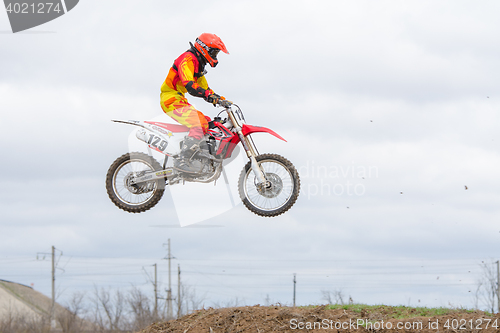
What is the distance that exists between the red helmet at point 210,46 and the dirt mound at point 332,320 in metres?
7.36

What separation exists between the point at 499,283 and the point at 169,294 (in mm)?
26631

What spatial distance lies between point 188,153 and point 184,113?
99 centimetres

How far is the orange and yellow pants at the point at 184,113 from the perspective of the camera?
13.4m

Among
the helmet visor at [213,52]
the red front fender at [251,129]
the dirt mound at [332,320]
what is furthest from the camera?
the dirt mound at [332,320]

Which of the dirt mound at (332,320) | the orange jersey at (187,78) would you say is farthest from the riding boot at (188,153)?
→ the dirt mound at (332,320)

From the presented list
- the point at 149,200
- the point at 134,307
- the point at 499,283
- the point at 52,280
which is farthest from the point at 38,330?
the point at 149,200

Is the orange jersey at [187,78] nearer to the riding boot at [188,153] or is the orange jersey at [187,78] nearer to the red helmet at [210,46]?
the red helmet at [210,46]

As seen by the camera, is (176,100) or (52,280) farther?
(52,280)

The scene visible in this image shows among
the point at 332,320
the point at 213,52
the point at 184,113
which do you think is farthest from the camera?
the point at 332,320

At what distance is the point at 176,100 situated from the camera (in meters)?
13.7

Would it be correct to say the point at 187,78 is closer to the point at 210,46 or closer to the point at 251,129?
the point at 210,46

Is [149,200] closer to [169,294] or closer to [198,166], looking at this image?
[198,166]

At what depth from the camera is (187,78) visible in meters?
13.1

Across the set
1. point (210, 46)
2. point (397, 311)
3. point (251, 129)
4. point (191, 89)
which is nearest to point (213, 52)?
point (210, 46)
